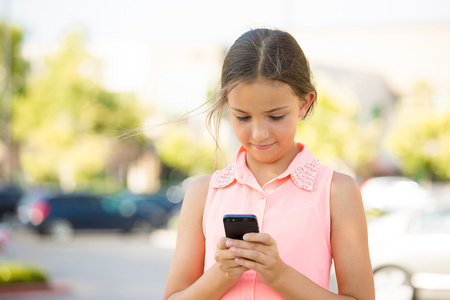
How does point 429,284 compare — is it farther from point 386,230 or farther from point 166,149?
point 166,149

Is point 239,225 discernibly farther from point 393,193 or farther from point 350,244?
point 393,193

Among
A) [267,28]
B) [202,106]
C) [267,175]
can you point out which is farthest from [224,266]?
[267,28]

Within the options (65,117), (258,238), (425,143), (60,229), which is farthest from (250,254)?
(425,143)

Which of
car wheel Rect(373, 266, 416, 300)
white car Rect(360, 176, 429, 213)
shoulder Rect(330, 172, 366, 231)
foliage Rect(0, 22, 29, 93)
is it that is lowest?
shoulder Rect(330, 172, 366, 231)

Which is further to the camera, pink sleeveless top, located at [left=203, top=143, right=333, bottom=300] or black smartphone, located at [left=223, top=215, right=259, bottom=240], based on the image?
pink sleeveless top, located at [left=203, top=143, right=333, bottom=300]

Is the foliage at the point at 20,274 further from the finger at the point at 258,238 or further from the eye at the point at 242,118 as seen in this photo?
the finger at the point at 258,238

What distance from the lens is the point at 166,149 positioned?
42031 mm

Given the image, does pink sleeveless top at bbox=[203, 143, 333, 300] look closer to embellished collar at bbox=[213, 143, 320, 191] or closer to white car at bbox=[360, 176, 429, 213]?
embellished collar at bbox=[213, 143, 320, 191]

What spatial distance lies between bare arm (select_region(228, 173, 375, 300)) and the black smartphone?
11 cm

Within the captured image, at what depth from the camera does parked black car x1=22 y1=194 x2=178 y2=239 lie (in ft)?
58.6

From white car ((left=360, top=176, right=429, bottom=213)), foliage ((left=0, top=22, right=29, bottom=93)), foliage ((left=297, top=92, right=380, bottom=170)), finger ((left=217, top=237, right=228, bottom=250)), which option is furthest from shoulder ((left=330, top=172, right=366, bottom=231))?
foliage ((left=0, top=22, right=29, bottom=93))

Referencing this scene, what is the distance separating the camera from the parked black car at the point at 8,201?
73.4ft

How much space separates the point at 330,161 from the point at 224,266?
101ft

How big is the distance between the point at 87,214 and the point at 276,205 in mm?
17217
